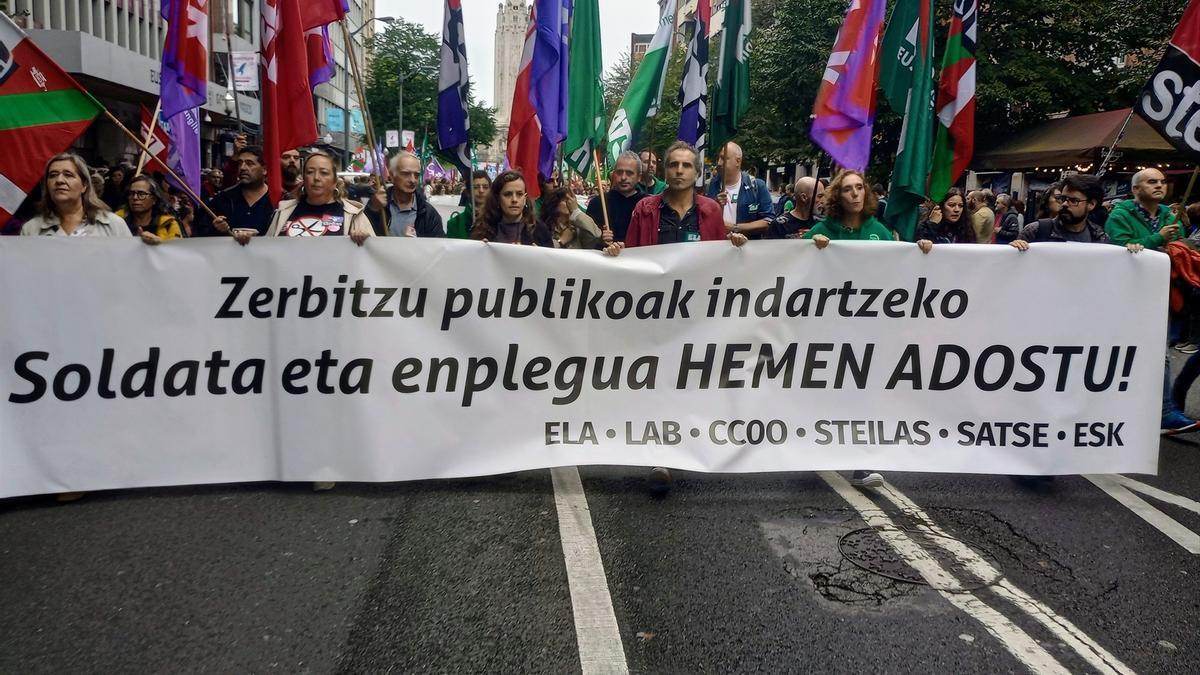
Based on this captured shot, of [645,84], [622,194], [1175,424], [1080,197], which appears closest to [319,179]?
[622,194]

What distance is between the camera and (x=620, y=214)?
7277 millimetres

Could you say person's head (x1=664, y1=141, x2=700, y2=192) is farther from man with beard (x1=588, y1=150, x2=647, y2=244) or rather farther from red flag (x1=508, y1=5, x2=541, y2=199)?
red flag (x1=508, y1=5, x2=541, y2=199)

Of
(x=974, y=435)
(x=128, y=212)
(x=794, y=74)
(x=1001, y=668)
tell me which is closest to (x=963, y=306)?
(x=974, y=435)

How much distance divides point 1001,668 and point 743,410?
6.99ft

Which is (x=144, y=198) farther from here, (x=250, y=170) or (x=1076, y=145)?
(x=1076, y=145)

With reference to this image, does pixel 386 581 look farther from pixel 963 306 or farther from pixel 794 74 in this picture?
pixel 794 74

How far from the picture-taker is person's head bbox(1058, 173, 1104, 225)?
255 inches

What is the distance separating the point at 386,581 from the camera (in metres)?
4.09

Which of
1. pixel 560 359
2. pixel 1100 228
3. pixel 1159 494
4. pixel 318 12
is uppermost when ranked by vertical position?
pixel 318 12

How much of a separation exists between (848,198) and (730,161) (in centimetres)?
280

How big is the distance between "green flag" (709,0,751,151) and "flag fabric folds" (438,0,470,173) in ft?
5.86

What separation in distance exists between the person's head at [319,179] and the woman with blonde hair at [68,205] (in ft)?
3.20

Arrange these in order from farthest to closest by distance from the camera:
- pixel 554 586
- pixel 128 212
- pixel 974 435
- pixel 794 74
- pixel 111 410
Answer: pixel 794 74 < pixel 128 212 < pixel 974 435 < pixel 111 410 < pixel 554 586

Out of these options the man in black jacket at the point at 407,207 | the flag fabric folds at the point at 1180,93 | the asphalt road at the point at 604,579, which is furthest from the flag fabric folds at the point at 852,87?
the man in black jacket at the point at 407,207
